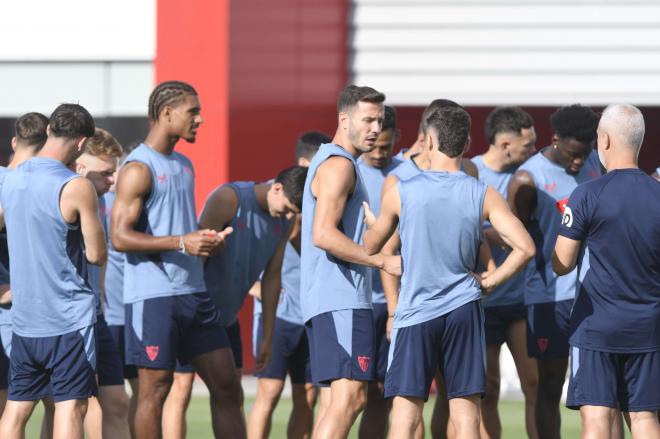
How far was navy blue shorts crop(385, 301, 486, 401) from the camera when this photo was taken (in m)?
6.96

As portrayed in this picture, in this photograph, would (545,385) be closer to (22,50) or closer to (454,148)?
(454,148)

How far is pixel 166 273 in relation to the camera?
26.0 feet

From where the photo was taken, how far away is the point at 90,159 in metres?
8.22

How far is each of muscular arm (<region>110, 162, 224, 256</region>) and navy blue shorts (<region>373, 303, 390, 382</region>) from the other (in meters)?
1.39

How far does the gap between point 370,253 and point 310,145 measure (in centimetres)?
219

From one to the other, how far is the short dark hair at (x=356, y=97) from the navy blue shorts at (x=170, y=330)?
4.73 feet

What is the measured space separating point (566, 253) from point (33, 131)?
3.02m

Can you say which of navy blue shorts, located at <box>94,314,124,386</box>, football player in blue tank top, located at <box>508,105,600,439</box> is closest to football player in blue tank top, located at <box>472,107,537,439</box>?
football player in blue tank top, located at <box>508,105,600,439</box>

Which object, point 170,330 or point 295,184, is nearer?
point 170,330

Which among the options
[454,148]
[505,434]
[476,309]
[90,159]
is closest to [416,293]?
[476,309]

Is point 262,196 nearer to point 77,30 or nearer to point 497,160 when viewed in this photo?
point 497,160

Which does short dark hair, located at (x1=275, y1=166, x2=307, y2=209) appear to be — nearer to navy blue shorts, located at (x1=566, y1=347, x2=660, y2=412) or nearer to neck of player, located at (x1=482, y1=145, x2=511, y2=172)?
neck of player, located at (x1=482, y1=145, x2=511, y2=172)

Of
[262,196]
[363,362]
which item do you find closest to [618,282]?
[363,362]

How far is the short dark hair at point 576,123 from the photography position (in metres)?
8.42
